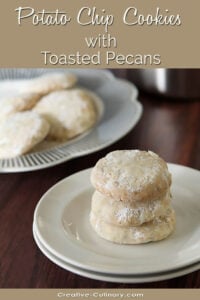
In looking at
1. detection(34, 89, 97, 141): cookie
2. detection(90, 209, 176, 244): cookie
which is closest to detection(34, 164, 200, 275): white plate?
detection(90, 209, 176, 244): cookie

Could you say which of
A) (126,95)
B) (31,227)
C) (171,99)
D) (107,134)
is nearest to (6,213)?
(31,227)

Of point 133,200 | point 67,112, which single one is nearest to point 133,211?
point 133,200

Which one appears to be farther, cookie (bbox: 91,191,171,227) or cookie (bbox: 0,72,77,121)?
cookie (bbox: 0,72,77,121)

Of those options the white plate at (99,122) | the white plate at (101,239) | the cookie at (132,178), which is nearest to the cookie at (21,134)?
the white plate at (99,122)

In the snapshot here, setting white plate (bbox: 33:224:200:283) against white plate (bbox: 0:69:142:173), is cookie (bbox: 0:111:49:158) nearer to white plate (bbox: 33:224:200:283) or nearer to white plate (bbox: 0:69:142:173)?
white plate (bbox: 0:69:142:173)

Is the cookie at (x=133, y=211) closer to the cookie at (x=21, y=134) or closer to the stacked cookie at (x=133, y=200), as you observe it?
the stacked cookie at (x=133, y=200)
